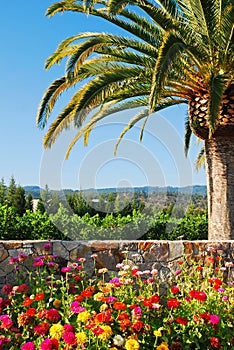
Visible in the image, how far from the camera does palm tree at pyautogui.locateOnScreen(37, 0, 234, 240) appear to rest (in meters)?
7.27

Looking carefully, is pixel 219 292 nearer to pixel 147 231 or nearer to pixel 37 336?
pixel 37 336

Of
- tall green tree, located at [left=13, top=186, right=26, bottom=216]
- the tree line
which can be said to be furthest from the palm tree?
tall green tree, located at [left=13, top=186, right=26, bottom=216]

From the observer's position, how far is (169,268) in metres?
5.77

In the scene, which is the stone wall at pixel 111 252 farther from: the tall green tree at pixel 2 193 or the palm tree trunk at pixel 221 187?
the tall green tree at pixel 2 193

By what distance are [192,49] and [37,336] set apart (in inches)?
190

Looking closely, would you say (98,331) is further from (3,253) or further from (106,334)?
(3,253)

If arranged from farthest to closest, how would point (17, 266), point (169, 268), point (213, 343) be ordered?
point (169, 268)
point (17, 266)
point (213, 343)

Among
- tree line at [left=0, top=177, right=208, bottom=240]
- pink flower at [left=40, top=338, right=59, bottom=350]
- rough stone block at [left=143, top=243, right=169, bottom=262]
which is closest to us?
pink flower at [left=40, top=338, right=59, bottom=350]

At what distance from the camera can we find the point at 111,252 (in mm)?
5770

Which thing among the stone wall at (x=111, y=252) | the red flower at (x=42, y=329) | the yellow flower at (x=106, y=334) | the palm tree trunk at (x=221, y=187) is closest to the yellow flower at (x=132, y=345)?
the yellow flower at (x=106, y=334)

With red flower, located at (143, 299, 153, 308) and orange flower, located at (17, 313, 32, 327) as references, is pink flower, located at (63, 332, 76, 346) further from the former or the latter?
red flower, located at (143, 299, 153, 308)

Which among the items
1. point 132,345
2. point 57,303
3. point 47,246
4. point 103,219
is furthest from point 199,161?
point 132,345

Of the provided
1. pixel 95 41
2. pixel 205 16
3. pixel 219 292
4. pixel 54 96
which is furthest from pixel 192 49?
pixel 219 292

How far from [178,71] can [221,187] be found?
238 cm
